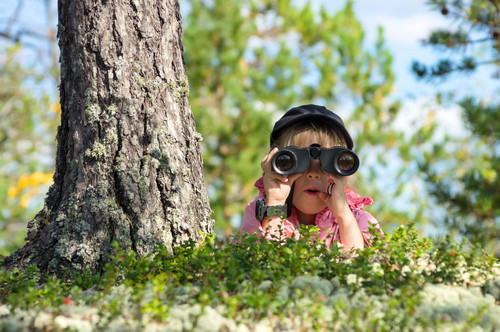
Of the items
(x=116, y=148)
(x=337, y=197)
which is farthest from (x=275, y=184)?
(x=116, y=148)

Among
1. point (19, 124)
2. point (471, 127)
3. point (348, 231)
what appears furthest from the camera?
point (19, 124)

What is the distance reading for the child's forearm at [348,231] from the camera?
3.00 m

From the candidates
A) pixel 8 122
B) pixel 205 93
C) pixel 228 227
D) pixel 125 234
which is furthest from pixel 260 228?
pixel 8 122

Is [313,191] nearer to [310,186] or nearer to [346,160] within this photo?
[310,186]

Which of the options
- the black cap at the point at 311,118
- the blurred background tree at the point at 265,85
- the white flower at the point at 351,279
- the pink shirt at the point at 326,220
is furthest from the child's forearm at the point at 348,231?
the blurred background tree at the point at 265,85

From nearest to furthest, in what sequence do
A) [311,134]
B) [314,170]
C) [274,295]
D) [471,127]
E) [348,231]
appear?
[274,295], [348,231], [314,170], [311,134], [471,127]

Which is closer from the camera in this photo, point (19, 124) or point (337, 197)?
point (337, 197)

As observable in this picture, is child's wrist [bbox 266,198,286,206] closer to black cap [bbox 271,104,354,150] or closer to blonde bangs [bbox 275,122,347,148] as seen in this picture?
blonde bangs [bbox 275,122,347,148]

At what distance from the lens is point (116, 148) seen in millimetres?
2822

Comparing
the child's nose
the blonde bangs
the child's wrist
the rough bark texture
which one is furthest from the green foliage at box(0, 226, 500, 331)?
the blonde bangs

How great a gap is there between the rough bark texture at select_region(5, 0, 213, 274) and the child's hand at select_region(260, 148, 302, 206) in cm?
42

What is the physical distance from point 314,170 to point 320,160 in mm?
108

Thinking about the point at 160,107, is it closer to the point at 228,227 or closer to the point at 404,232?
the point at 404,232

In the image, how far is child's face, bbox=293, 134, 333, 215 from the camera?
3156 mm
